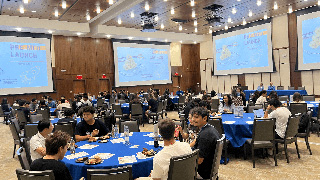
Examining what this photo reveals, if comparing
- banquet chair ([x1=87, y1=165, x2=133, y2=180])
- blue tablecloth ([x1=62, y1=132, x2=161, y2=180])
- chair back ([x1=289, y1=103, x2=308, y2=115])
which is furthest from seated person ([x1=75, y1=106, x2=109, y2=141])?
chair back ([x1=289, y1=103, x2=308, y2=115])

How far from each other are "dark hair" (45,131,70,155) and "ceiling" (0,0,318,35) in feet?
33.6

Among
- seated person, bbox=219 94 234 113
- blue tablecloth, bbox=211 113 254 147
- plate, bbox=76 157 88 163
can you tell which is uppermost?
seated person, bbox=219 94 234 113

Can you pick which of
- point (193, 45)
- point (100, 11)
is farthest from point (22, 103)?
point (193, 45)

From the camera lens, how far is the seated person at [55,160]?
2.33m

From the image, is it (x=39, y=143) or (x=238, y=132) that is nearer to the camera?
(x=39, y=143)

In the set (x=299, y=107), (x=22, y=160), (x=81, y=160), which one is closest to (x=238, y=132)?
(x=299, y=107)

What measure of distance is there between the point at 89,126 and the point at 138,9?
9685 mm

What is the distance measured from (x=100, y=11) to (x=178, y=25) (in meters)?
5.91

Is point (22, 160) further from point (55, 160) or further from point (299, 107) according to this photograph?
point (299, 107)

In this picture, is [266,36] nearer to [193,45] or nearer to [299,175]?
[193,45]

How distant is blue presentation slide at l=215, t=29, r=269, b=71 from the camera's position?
16.8 metres

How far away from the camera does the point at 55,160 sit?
2.40 meters

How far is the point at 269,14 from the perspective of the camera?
1554 centimetres

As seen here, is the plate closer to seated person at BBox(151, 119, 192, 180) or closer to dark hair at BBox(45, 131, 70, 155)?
dark hair at BBox(45, 131, 70, 155)
